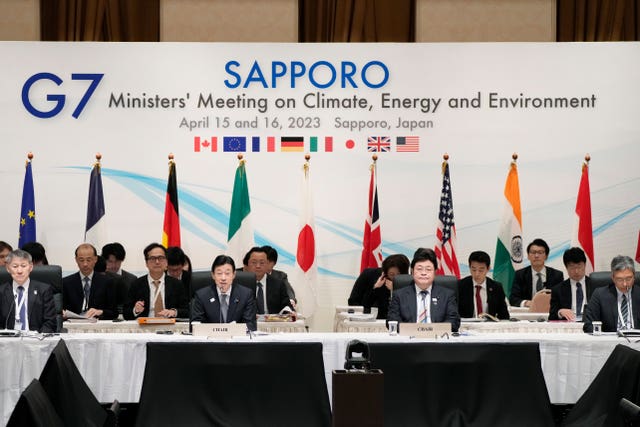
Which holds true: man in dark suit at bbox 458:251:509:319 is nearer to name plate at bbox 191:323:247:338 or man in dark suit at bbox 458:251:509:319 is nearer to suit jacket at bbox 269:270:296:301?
suit jacket at bbox 269:270:296:301

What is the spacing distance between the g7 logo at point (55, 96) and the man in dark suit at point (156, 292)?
2168mm

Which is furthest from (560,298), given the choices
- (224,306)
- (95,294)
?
(95,294)

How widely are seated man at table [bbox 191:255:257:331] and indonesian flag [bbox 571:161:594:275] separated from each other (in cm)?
393

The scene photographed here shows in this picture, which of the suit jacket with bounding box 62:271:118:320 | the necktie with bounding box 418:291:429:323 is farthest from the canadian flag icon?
the necktie with bounding box 418:291:429:323

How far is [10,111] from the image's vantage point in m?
10.1

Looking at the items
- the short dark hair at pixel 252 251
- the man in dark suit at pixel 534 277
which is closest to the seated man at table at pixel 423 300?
the short dark hair at pixel 252 251

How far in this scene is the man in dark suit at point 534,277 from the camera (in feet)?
31.9

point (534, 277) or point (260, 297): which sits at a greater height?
point (534, 277)

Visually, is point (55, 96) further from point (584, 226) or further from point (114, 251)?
point (584, 226)

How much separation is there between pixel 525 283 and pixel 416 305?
2.67 m

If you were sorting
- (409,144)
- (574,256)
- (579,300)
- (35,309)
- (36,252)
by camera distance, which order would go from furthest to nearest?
1. (409,144)
2. (36,252)
3. (574,256)
4. (579,300)
5. (35,309)

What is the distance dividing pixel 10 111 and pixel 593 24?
596 centimetres

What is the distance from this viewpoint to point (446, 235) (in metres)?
10.2

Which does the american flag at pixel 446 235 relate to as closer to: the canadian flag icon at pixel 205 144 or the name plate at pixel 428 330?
the canadian flag icon at pixel 205 144
